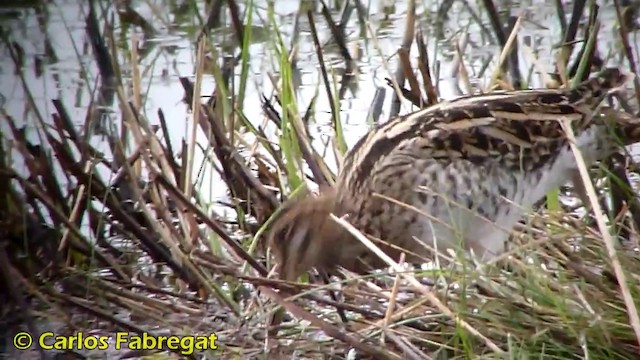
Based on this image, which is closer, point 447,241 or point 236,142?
point 447,241

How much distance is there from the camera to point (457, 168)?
3.49m

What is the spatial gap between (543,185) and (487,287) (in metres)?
0.82

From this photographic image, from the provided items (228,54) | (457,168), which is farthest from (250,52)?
(457,168)

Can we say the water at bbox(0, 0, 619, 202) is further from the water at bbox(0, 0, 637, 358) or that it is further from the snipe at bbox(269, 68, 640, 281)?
the snipe at bbox(269, 68, 640, 281)

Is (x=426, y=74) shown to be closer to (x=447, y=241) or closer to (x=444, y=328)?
(x=447, y=241)

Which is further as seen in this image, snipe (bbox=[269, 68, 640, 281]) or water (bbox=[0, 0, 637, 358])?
water (bbox=[0, 0, 637, 358])

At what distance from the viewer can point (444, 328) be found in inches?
115

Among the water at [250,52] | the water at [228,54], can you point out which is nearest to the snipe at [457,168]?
the water at [250,52]

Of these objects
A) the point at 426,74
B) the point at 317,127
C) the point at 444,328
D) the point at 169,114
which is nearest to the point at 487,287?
the point at 444,328

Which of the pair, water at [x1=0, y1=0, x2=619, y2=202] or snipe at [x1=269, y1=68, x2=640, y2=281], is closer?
A: snipe at [x1=269, y1=68, x2=640, y2=281]

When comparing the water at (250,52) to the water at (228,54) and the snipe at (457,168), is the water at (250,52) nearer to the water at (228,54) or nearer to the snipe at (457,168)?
the water at (228,54)

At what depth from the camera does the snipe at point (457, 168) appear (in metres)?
3.46

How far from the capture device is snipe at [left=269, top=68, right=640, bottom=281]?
3455 mm

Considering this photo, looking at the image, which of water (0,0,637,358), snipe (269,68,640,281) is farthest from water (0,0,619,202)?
snipe (269,68,640,281)
